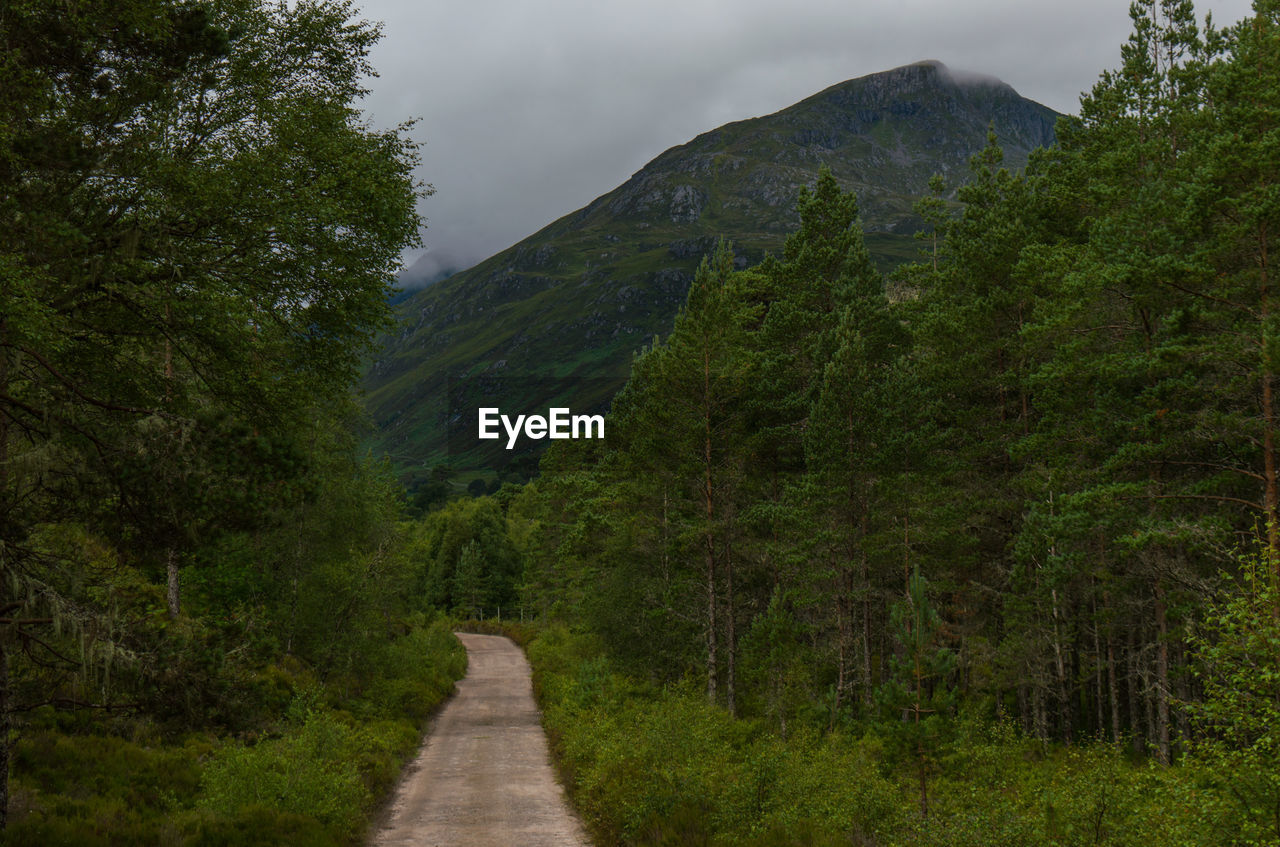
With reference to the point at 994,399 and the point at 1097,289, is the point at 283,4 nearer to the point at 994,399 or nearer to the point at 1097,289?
the point at 1097,289

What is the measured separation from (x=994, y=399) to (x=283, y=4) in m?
23.0

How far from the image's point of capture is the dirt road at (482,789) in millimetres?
14961

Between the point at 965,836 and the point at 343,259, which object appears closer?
the point at 965,836

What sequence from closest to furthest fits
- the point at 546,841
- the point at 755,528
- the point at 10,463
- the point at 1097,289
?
1. the point at 10,463
2. the point at 546,841
3. the point at 1097,289
4. the point at 755,528

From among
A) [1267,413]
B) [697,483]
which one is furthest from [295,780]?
[1267,413]

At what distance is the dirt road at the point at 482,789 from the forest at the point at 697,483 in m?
0.89

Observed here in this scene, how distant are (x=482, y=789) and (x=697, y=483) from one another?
38.5 ft

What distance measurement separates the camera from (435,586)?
8131 centimetres

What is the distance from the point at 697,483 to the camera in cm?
2648

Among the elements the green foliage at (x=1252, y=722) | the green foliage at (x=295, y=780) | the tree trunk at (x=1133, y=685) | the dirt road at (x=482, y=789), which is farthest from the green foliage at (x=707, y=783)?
the tree trunk at (x=1133, y=685)

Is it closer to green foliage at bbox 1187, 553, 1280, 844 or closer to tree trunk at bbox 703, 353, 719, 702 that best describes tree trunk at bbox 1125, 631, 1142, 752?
tree trunk at bbox 703, 353, 719, 702

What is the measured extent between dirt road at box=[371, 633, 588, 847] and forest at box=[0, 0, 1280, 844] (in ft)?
2.91

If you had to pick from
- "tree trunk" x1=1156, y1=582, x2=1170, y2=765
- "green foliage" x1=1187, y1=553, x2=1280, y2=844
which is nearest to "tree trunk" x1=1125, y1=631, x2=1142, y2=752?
"tree trunk" x1=1156, y1=582, x2=1170, y2=765

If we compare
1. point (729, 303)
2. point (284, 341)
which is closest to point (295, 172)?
point (284, 341)
